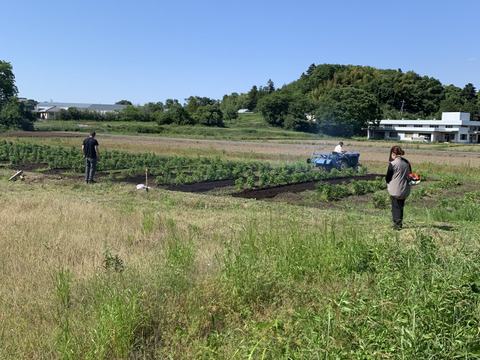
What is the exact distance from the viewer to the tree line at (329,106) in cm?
8000

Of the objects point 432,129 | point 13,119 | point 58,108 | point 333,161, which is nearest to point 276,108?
point 432,129

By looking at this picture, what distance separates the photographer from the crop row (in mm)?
18281

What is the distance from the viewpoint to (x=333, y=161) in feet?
70.1

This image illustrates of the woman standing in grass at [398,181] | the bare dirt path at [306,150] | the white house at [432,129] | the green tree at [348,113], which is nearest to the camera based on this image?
the woman standing in grass at [398,181]

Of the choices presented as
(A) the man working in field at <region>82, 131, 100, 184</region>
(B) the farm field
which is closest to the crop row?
(A) the man working in field at <region>82, 131, 100, 184</region>

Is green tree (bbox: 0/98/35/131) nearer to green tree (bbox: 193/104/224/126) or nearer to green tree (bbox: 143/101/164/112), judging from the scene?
green tree (bbox: 193/104/224/126)

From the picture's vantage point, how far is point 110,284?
4.72m

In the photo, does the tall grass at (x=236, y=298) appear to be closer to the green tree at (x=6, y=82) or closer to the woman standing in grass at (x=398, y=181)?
Result: the woman standing in grass at (x=398, y=181)

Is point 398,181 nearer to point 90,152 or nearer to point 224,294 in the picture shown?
point 224,294

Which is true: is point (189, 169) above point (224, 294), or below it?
below

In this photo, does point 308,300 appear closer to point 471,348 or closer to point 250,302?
point 250,302

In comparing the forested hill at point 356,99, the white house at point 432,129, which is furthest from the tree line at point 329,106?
the white house at point 432,129

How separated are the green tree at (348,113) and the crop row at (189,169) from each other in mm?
58466

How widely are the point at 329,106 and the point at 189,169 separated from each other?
207 feet
